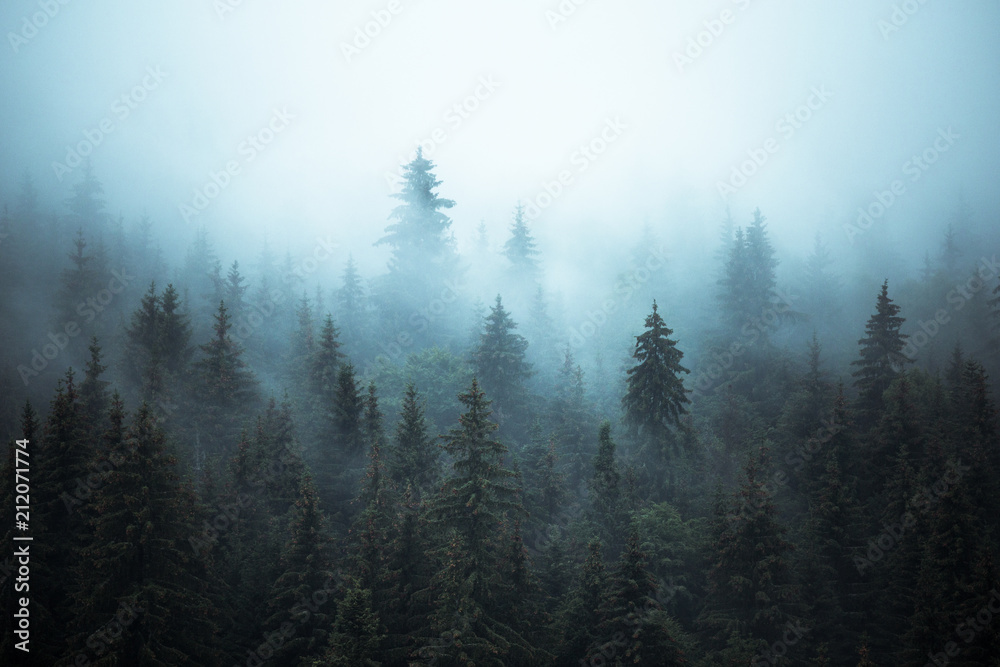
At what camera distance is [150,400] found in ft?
90.3

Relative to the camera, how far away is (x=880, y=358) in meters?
29.5

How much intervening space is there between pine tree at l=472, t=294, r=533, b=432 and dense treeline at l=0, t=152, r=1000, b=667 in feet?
0.84

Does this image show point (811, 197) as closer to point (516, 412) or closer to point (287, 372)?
point (516, 412)

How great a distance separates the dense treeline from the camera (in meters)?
15.9

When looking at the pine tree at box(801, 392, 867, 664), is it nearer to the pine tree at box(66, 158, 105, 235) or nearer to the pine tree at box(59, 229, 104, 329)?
the pine tree at box(59, 229, 104, 329)

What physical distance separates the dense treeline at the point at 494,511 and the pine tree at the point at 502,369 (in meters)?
0.26

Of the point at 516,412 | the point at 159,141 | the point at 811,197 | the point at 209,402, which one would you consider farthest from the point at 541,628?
the point at 159,141

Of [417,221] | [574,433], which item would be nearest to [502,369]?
[574,433]

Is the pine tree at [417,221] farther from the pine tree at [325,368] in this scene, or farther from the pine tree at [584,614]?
the pine tree at [584,614]
